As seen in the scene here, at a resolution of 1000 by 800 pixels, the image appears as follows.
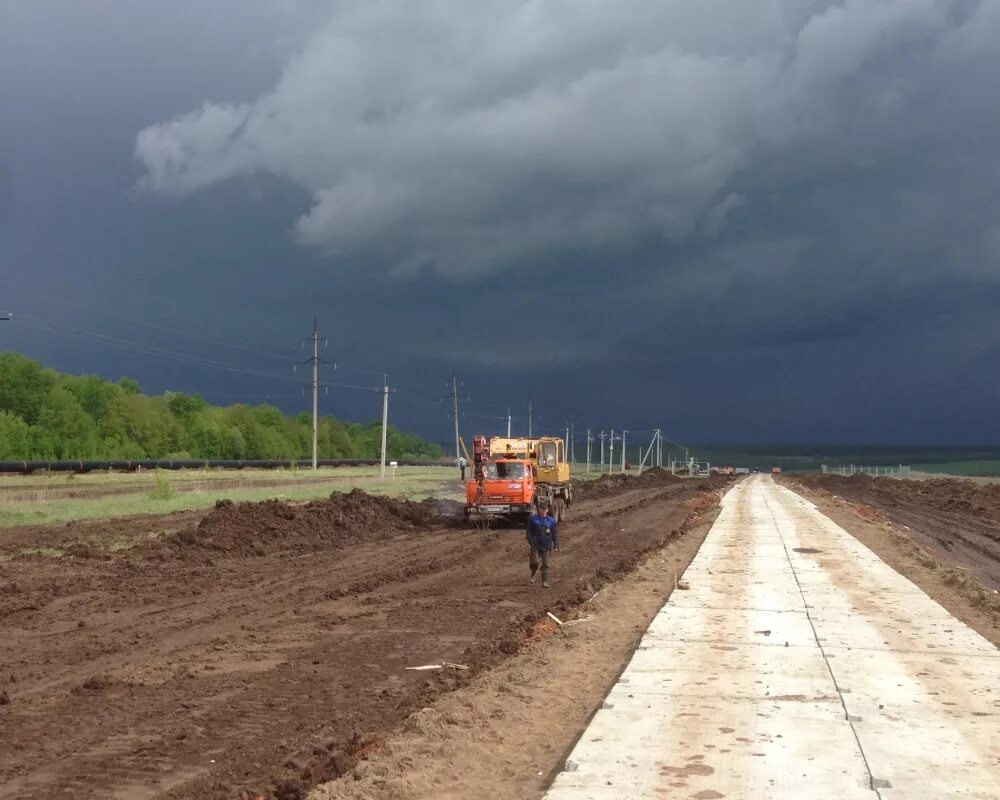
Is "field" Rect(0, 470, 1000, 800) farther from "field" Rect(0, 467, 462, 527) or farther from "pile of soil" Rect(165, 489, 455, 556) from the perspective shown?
"field" Rect(0, 467, 462, 527)

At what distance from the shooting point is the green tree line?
9606 centimetres

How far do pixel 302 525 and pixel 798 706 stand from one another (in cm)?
2281

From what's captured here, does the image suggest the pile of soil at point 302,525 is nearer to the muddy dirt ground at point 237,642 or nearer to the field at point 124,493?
the muddy dirt ground at point 237,642

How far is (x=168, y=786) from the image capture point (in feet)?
25.1

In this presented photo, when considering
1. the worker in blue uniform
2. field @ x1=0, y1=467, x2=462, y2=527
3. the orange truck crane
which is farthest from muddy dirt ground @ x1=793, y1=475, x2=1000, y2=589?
field @ x1=0, y1=467, x2=462, y2=527

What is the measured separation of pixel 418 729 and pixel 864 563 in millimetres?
16666

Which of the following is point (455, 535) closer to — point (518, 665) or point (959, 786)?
point (518, 665)

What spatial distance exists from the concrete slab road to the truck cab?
1542 cm

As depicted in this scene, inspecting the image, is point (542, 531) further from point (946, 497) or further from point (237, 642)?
point (946, 497)

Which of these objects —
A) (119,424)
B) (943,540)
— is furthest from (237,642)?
(119,424)

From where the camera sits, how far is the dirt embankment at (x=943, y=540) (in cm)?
1762

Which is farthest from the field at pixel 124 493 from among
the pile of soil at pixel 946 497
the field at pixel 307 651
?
the pile of soil at pixel 946 497

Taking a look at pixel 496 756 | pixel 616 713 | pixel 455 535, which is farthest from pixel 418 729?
pixel 455 535

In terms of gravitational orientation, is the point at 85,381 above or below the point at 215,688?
above
